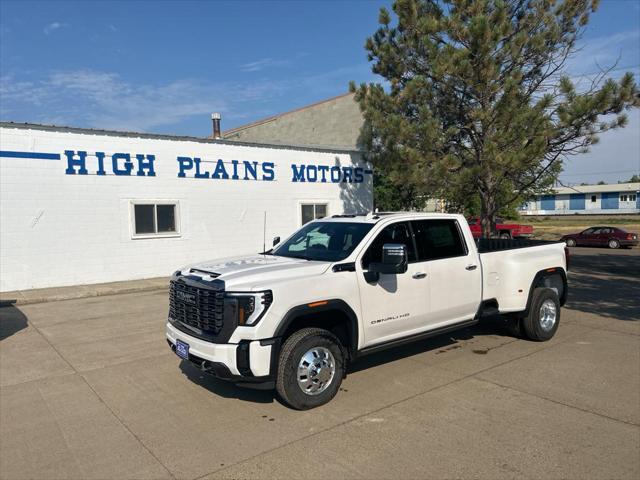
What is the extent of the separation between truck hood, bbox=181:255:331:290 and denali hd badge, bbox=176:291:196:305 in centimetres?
22

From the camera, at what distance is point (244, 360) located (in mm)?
4355

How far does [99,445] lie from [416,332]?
3.42m

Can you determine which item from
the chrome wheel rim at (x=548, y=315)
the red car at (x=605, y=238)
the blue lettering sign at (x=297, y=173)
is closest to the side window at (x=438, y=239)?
the chrome wheel rim at (x=548, y=315)

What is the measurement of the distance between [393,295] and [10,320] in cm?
768

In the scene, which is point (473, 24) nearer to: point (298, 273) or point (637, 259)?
point (298, 273)

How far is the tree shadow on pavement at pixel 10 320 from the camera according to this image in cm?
838

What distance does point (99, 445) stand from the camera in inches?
163

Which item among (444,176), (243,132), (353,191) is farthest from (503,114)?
(243,132)

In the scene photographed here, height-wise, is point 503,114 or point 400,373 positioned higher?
point 503,114

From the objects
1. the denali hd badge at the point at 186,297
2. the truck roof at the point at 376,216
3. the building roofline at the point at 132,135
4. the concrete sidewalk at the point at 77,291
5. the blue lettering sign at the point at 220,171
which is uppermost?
the building roofline at the point at 132,135

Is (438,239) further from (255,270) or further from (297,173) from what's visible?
(297,173)

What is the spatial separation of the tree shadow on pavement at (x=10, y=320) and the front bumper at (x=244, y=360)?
211 inches

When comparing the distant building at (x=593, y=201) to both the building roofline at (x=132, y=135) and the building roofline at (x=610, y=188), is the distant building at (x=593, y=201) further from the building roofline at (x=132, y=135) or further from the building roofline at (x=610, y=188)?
the building roofline at (x=132, y=135)

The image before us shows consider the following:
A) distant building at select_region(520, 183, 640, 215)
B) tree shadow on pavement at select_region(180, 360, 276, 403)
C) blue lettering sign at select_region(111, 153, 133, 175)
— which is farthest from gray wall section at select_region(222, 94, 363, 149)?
distant building at select_region(520, 183, 640, 215)
